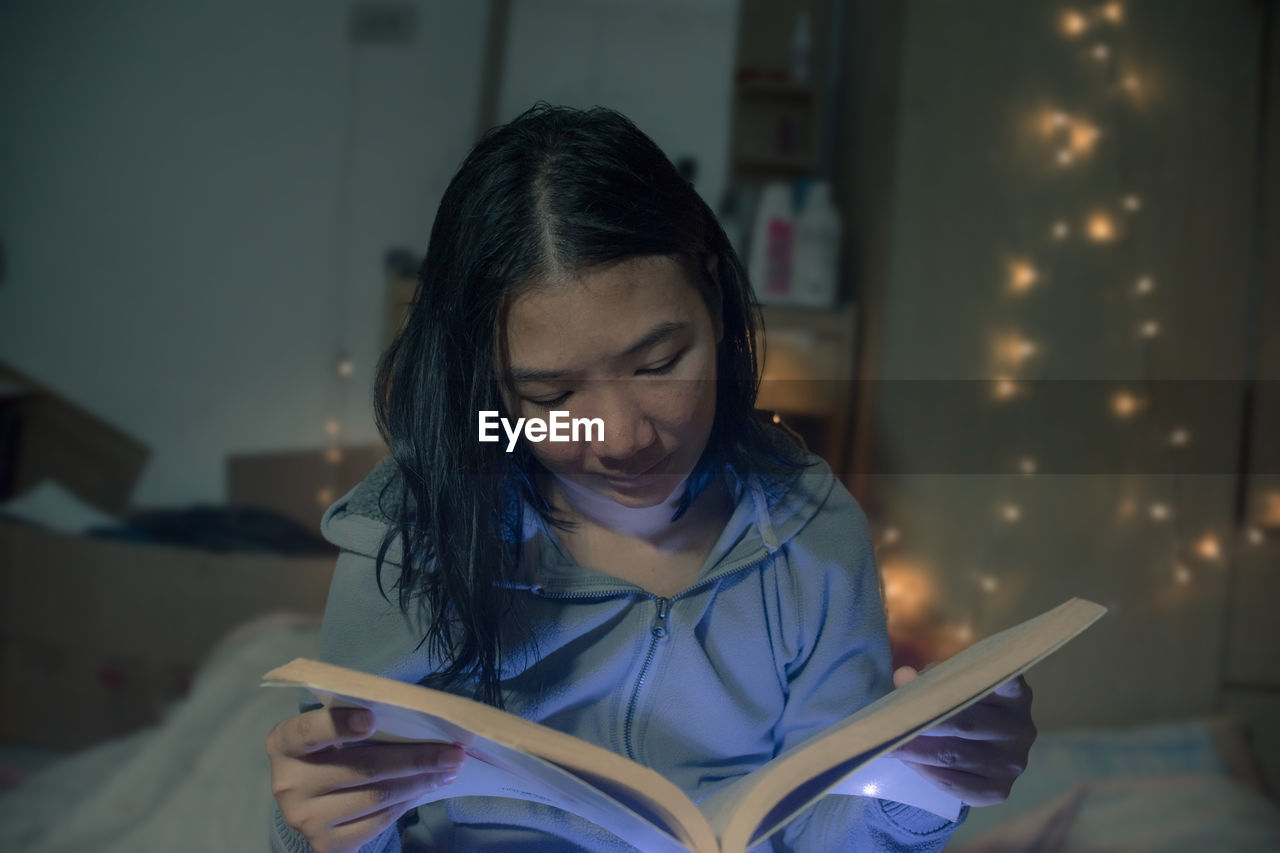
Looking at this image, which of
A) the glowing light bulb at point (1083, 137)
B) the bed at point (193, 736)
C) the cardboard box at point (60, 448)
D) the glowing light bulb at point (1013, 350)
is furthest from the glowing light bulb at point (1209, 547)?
the cardboard box at point (60, 448)

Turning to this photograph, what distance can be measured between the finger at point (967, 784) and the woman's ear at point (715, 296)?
0.90ft

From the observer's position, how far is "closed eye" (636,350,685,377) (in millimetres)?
483

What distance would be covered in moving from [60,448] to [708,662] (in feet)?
4.57

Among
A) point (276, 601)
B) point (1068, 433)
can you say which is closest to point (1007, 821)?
point (1068, 433)

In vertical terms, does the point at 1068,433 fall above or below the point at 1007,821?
above

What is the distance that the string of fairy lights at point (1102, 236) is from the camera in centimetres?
122

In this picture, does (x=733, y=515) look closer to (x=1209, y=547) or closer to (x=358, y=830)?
(x=358, y=830)

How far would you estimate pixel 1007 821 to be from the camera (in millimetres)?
1002

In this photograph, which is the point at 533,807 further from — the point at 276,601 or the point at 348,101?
→ the point at 348,101

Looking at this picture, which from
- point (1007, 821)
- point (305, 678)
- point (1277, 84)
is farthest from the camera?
point (1277, 84)

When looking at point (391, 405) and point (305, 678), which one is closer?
point (305, 678)

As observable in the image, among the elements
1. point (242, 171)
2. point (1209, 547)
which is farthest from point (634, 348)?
point (242, 171)

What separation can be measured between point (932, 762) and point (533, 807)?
10.1 inches

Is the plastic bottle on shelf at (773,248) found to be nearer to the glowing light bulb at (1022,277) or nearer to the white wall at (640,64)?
the white wall at (640,64)
